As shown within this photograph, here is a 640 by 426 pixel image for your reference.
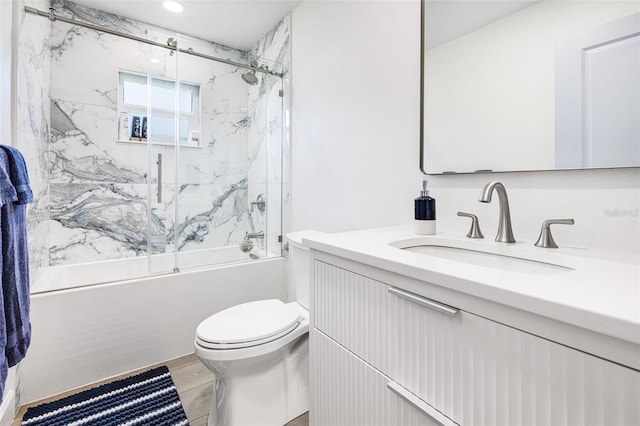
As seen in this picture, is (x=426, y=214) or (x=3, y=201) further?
(x=426, y=214)

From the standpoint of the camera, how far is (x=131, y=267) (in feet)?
7.83

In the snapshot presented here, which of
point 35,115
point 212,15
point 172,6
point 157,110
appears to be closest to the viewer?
point 35,115

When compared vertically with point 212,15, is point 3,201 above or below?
below

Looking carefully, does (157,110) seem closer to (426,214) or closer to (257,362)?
(257,362)

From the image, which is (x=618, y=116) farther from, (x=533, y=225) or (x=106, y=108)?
(x=106, y=108)

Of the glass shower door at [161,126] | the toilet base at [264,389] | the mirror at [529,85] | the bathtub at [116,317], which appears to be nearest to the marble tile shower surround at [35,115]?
the bathtub at [116,317]

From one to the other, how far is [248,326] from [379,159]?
1016mm

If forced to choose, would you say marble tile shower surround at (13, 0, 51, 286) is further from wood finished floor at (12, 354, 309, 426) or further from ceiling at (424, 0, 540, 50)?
ceiling at (424, 0, 540, 50)

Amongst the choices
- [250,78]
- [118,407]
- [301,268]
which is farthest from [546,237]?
[250,78]

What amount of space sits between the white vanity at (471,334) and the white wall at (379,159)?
141 mm

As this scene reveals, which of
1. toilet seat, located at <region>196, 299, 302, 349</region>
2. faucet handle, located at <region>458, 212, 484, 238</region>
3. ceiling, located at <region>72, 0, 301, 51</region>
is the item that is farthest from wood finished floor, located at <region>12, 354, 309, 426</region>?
Answer: ceiling, located at <region>72, 0, 301, 51</region>

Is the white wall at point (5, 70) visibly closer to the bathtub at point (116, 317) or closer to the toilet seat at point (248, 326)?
the bathtub at point (116, 317)

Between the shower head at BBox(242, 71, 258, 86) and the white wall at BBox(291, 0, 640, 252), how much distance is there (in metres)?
0.42

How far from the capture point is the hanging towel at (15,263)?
3.06 feet
